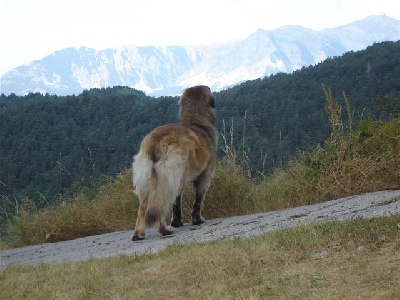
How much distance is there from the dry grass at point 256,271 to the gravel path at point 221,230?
732 mm

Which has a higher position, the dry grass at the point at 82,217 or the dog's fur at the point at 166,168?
the dog's fur at the point at 166,168

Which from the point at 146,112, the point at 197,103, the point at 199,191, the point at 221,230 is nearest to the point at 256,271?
the point at 221,230

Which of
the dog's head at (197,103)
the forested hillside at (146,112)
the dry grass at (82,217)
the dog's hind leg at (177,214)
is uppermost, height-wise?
the dog's head at (197,103)

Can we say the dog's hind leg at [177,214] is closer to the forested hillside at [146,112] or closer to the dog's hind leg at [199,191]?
the dog's hind leg at [199,191]

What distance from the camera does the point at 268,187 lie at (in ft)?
31.9

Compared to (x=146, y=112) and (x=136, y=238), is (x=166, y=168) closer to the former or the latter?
(x=136, y=238)

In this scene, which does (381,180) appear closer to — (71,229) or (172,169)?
(172,169)

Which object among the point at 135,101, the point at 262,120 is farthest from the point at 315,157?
the point at 135,101

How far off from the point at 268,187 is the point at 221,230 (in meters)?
2.73

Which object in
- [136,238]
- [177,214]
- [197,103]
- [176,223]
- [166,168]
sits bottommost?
[176,223]

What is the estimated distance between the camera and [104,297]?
15.5ft

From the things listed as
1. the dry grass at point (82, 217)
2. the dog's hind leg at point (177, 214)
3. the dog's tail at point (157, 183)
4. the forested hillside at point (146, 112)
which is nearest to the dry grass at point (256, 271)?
the dog's tail at point (157, 183)

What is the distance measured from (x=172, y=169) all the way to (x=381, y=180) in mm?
3355

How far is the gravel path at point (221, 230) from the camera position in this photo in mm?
6434
